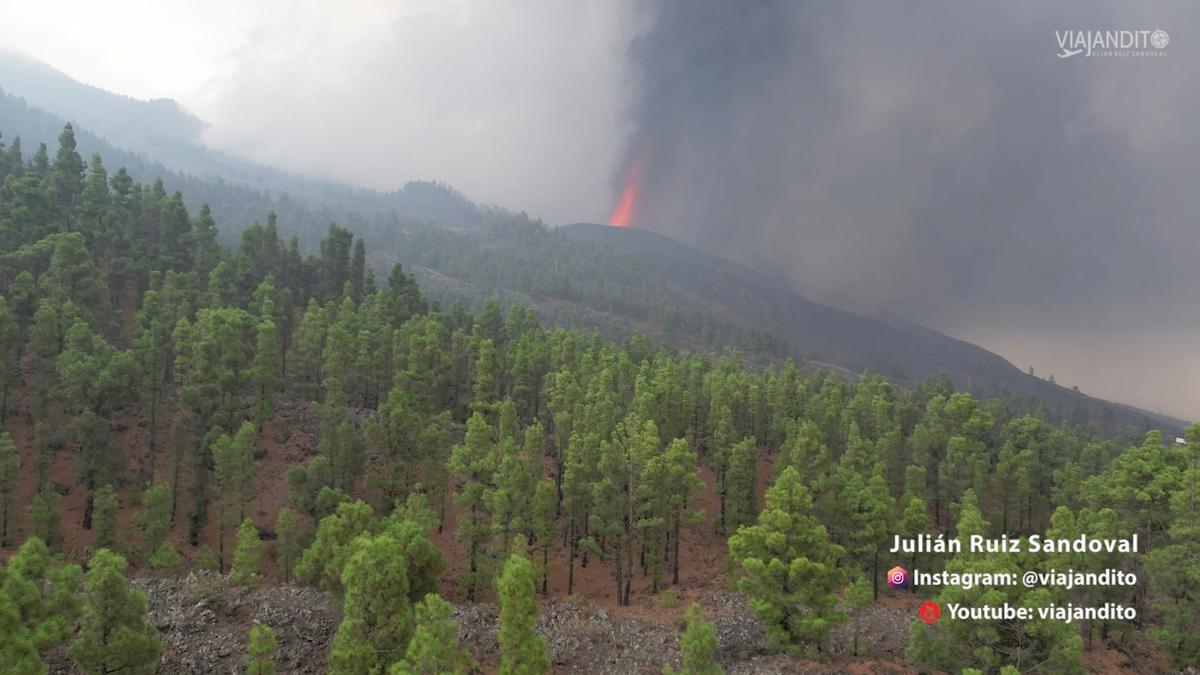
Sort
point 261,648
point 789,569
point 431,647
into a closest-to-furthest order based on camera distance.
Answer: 1. point 431,647
2. point 261,648
3. point 789,569

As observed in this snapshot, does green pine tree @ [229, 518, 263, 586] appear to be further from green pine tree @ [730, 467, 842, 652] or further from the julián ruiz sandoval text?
the julián ruiz sandoval text

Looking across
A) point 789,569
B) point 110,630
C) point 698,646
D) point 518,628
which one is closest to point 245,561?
point 110,630

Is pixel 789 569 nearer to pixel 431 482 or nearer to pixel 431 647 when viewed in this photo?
pixel 431 647

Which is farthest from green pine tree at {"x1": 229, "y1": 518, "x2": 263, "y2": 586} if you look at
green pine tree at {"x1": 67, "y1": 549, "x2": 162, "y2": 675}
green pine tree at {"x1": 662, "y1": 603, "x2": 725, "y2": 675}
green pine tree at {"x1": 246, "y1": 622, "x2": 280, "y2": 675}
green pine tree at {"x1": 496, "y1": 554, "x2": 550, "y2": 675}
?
green pine tree at {"x1": 662, "y1": 603, "x2": 725, "y2": 675}

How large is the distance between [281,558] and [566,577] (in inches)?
833

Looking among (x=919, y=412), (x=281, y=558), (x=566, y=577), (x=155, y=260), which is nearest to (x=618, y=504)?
(x=566, y=577)

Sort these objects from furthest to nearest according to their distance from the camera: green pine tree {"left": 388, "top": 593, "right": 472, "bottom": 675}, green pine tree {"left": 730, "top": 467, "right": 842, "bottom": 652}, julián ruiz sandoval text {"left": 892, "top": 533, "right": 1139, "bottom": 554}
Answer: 1. green pine tree {"left": 730, "top": 467, "right": 842, "bottom": 652}
2. julián ruiz sandoval text {"left": 892, "top": 533, "right": 1139, "bottom": 554}
3. green pine tree {"left": 388, "top": 593, "right": 472, "bottom": 675}

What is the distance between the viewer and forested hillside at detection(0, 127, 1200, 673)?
2570 centimetres

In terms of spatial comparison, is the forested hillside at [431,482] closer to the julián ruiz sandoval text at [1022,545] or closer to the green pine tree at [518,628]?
the green pine tree at [518,628]

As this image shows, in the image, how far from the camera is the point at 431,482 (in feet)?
169

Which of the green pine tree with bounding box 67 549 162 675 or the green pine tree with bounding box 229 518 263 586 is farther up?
the green pine tree with bounding box 67 549 162 675

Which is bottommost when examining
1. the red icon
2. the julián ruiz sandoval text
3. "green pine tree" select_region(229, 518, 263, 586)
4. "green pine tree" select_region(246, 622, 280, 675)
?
"green pine tree" select_region(229, 518, 263, 586)

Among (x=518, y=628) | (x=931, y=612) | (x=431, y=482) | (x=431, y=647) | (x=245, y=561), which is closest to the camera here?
(x=431, y=647)

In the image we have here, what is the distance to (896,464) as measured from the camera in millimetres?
63688
